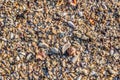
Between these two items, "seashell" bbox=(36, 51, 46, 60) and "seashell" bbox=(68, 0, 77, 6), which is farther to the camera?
"seashell" bbox=(68, 0, 77, 6)

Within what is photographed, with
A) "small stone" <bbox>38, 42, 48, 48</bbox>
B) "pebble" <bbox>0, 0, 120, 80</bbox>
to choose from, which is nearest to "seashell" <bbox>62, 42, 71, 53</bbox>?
"pebble" <bbox>0, 0, 120, 80</bbox>

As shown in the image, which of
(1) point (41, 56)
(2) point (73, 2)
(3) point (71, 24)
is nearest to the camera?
(1) point (41, 56)

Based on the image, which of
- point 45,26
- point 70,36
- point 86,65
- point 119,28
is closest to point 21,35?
point 45,26

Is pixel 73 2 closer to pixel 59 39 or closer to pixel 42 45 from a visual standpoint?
pixel 59 39

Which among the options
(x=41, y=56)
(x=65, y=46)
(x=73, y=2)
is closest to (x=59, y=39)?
(x=65, y=46)

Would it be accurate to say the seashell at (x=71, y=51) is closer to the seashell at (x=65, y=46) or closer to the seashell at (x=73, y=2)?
the seashell at (x=65, y=46)

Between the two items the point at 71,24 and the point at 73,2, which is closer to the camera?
the point at 71,24

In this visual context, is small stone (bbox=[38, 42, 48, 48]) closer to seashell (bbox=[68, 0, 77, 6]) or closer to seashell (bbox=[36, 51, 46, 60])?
seashell (bbox=[36, 51, 46, 60])

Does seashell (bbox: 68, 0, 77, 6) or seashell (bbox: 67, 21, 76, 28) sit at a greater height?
seashell (bbox: 68, 0, 77, 6)

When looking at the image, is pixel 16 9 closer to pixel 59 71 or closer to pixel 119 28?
pixel 59 71

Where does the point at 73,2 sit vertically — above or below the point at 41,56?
above

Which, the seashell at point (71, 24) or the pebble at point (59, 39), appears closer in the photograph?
the pebble at point (59, 39)

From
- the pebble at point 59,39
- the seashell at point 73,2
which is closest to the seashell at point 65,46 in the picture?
the pebble at point 59,39
